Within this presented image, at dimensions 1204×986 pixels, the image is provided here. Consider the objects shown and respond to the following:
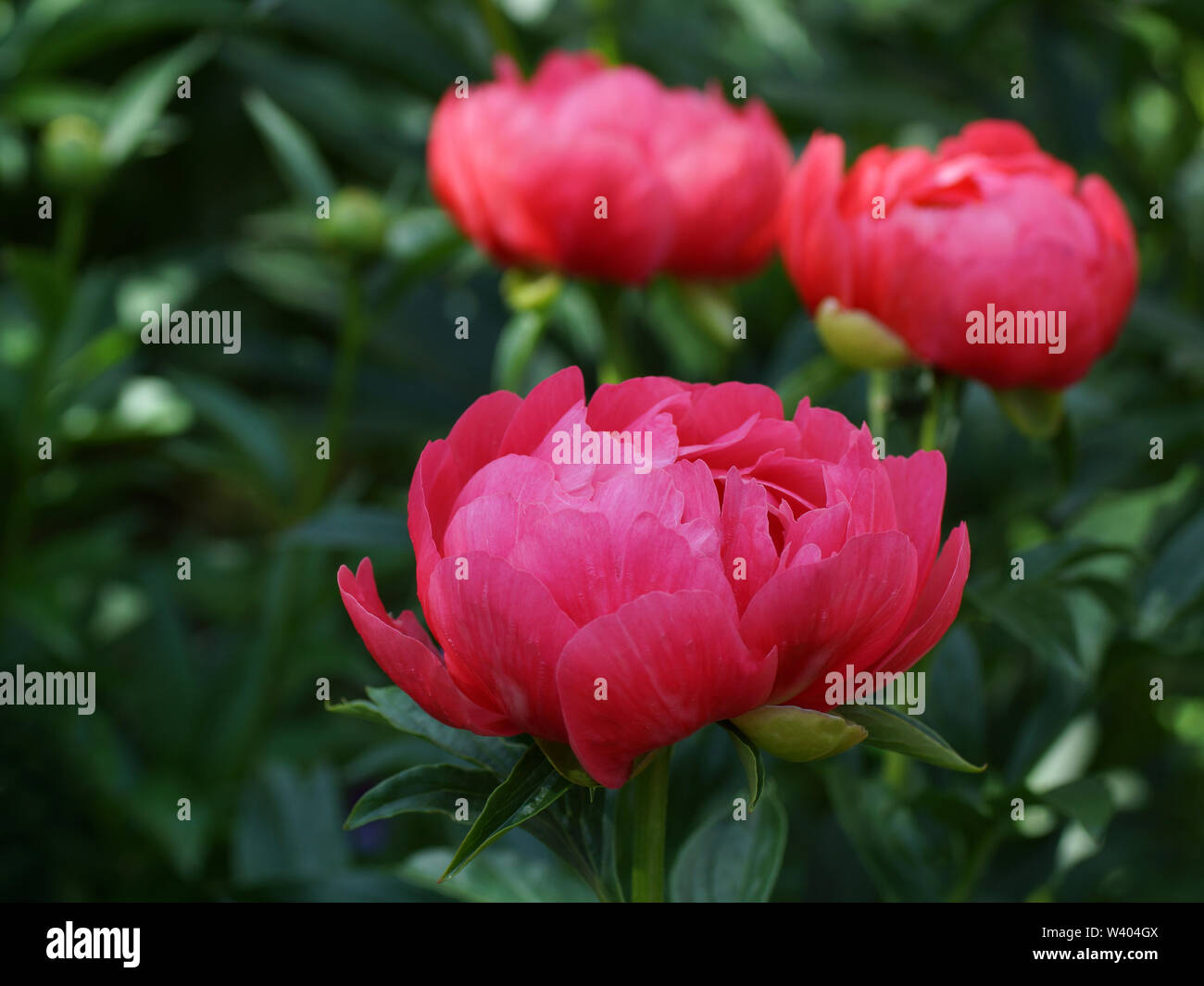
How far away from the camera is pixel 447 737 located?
42 centimetres

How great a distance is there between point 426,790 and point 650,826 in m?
0.07

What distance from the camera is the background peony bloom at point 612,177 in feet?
2.21

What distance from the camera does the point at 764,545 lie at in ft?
1.18

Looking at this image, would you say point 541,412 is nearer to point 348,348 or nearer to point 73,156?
point 348,348

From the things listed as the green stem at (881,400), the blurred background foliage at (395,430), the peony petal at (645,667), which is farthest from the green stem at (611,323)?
the peony petal at (645,667)

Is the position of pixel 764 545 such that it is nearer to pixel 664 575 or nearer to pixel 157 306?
pixel 664 575

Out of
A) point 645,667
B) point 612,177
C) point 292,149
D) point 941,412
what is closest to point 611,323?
point 612,177

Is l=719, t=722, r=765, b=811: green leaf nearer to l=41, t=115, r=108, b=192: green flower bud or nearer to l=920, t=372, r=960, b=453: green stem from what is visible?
l=920, t=372, r=960, b=453: green stem

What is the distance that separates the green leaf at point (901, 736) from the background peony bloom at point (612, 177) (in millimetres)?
370

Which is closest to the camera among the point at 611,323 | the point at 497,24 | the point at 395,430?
the point at 611,323

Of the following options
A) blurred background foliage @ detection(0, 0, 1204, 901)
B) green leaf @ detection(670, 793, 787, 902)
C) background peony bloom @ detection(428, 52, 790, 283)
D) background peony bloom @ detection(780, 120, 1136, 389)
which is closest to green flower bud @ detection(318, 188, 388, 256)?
blurred background foliage @ detection(0, 0, 1204, 901)
